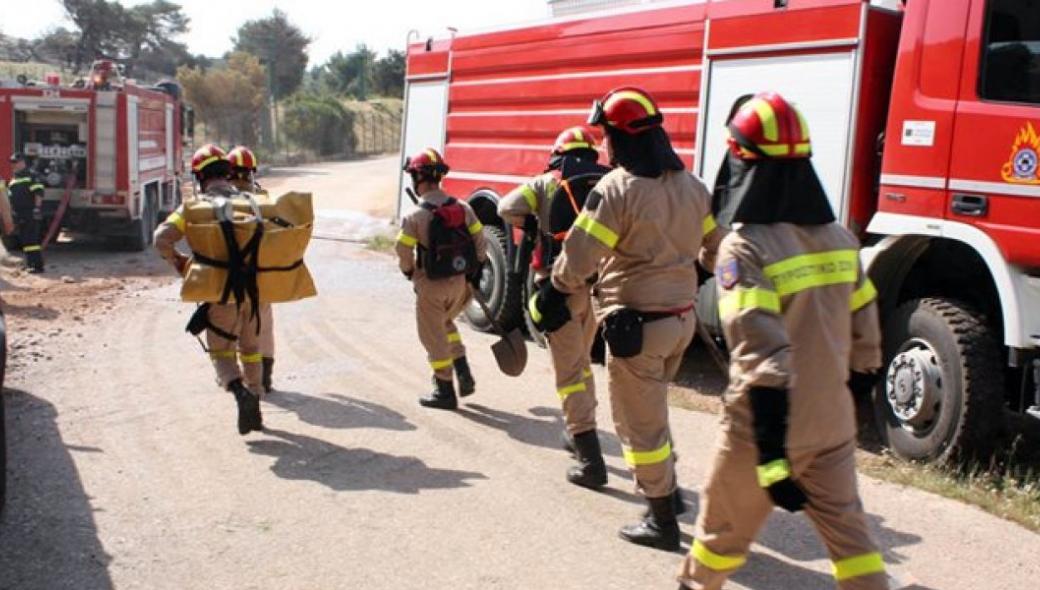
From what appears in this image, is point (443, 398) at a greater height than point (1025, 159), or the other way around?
point (1025, 159)

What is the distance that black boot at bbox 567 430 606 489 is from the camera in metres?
5.16

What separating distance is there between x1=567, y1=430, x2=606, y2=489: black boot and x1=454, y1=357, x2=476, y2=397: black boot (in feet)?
5.63

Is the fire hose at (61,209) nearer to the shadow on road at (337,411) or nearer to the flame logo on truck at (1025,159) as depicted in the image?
the shadow on road at (337,411)

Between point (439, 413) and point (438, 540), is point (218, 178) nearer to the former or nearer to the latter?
point (439, 413)

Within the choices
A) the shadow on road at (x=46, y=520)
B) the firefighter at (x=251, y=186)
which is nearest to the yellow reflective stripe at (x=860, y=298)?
the shadow on road at (x=46, y=520)

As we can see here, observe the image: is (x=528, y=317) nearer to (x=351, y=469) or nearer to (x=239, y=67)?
(x=351, y=469)

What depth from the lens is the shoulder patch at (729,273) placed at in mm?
3053

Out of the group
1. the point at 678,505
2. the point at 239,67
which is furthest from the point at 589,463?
the point at 239,67

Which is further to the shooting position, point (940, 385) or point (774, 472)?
point (940, 385)

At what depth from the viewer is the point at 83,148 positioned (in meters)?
14.7

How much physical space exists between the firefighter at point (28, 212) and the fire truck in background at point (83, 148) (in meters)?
1.25

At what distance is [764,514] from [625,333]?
1.19 m

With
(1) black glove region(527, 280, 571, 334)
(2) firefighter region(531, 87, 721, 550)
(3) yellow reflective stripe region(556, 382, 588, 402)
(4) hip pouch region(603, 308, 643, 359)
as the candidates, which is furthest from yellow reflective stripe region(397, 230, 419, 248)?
(4) hip pouch region(603, 308, 643, 359)

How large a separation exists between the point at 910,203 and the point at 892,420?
1.21 metres
